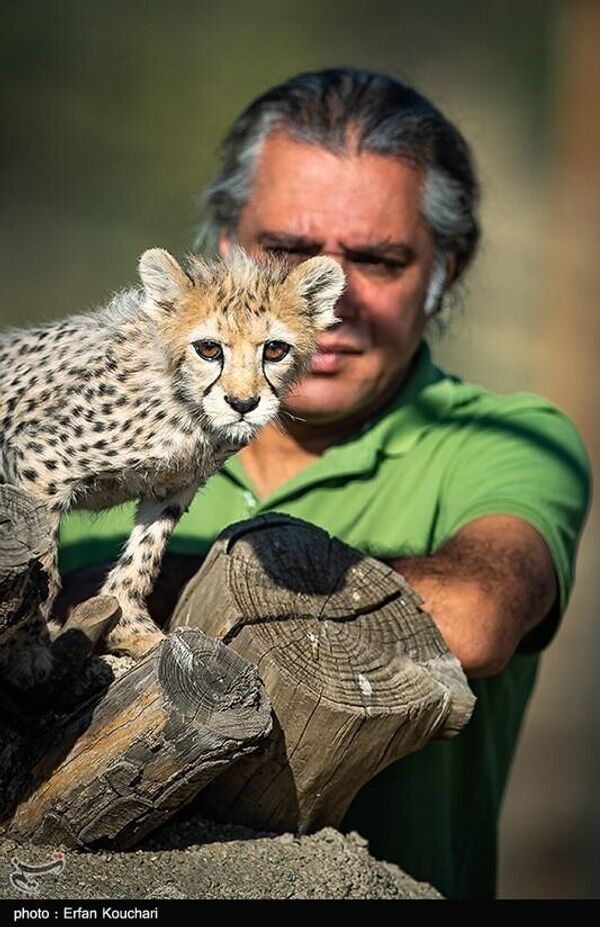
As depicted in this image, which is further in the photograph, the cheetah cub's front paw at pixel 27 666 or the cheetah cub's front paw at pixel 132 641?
the cheetah cub's front paw at pixel 132 641

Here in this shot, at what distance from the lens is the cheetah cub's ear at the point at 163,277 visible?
2.21m

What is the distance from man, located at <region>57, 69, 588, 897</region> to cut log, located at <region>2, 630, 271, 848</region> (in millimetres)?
1114

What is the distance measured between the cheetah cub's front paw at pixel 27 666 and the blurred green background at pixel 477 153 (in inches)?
196

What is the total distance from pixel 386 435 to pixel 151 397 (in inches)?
50.2

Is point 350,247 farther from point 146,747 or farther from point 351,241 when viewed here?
point 146,747

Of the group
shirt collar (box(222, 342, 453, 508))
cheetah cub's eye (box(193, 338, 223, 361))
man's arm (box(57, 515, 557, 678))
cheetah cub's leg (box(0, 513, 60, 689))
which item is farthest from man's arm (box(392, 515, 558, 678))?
cheetah cub's leg (box(0, 513, 60, 689))

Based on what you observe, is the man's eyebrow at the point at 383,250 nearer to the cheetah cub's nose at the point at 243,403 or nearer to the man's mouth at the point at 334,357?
the man's mouth at the point at 334,357

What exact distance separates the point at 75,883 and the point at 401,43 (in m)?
6.05

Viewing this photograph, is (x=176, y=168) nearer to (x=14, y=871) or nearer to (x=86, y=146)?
(x=86, y=146)

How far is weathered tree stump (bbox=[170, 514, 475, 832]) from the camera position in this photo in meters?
2.11

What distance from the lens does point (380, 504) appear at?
11.1ft

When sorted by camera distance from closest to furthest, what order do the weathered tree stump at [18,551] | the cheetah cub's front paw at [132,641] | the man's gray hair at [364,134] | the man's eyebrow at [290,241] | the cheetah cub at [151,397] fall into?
the weathered tree stump at [18,551] < the cheetah cub at [151,397] < the cheetah cub's front paw at [132,641] < the man's eyebrow at [290,241] < the man's gray hair at [364,134]

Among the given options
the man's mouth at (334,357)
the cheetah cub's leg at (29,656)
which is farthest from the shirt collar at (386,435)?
the cheetah cub's leg at (29,656)

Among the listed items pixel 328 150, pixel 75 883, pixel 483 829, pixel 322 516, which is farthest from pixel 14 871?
pixel 328 150
